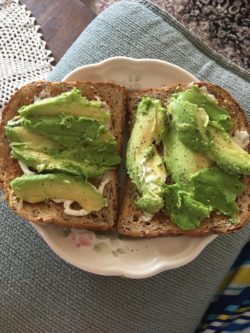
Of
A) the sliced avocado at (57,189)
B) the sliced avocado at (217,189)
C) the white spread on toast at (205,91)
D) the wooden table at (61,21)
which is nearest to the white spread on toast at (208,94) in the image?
the white spread on toast at (205,91)

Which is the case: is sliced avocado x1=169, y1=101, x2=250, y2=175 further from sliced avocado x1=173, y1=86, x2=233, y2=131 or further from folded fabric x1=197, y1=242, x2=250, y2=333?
folded fabric x1=197, y1=242, x2=250, y2=333

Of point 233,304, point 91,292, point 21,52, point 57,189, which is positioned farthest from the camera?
point 21,52

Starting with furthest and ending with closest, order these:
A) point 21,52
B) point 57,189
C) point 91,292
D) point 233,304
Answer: point 21,52 < point 233,304 < point 91,292 < point 57,189

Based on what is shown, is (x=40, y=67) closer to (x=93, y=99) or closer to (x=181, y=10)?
(x=93, y=99)

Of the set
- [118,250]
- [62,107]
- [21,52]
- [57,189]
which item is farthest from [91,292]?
[21,52]

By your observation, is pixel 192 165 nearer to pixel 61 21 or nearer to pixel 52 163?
pixel 52 163

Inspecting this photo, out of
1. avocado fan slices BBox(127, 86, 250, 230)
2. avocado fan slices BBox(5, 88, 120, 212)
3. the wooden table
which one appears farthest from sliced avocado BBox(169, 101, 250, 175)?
the wooden table

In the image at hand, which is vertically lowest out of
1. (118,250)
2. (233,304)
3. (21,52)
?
(233,304)

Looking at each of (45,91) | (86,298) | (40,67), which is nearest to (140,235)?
(86,298)
